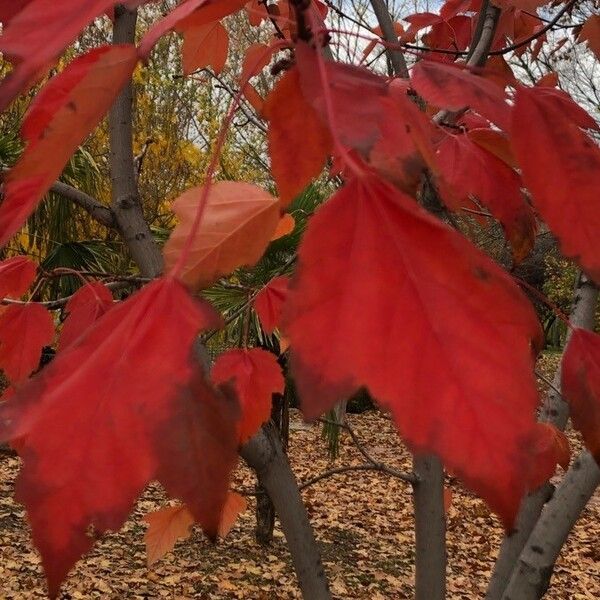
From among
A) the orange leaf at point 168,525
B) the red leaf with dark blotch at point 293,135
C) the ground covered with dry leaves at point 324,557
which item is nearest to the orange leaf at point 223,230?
the red leaf with dark blotch at point 293,135

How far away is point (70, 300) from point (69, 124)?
610 millimetres

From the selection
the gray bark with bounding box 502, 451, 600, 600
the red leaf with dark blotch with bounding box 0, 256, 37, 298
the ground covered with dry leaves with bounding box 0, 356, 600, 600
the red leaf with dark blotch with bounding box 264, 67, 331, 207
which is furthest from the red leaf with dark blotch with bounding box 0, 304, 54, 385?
the ground covered with dry leaves with bounding box 0, 356, 600, 600

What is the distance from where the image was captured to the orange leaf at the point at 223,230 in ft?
1.34

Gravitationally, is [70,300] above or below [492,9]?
below

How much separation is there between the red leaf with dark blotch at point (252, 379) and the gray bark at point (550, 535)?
1.37 ft

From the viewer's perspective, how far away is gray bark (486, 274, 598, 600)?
1075 mm

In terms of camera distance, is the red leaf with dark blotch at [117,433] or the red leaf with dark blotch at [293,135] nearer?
the red leaf with dark blotch at [117,433]

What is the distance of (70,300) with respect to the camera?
0.87 meters

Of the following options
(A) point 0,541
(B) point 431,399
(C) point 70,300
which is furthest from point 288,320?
(A) point 0,541

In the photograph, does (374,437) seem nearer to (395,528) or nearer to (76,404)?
(395,528)

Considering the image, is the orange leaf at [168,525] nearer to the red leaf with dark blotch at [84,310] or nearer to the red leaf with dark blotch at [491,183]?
the red leaf with dark blotch at [84,310]

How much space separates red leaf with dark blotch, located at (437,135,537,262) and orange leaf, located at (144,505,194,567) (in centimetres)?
94

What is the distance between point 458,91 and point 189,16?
145 millimetres

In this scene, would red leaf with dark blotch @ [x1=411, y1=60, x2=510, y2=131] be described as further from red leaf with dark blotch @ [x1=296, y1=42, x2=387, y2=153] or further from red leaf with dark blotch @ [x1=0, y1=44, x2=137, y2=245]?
red leaf with dark blotch @ [x1=0, y1=44, x2=137, y2=245]
